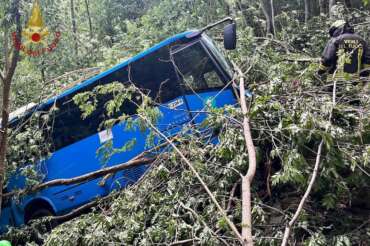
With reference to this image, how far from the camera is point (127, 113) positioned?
23.0 ft

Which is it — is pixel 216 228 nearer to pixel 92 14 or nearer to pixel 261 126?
pixel 261 126

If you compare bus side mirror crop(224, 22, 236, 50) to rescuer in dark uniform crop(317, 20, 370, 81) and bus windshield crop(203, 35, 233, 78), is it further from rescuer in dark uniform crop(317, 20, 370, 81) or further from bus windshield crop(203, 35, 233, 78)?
rescuer in dark uniform crop(317, 20, 370, 81)

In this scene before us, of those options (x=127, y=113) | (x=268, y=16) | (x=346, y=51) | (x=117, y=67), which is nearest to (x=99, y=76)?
(x=117, y=67)

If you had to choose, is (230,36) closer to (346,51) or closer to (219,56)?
(219,56)

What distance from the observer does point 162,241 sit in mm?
4441

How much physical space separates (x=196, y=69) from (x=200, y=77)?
0.13 m

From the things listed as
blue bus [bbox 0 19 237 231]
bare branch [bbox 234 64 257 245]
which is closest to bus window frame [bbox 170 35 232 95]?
blue bus [bbox 0 19 237 231]

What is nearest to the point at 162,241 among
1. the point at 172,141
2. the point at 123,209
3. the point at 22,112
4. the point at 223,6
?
the point at 123,209

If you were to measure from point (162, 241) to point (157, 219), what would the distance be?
0.30 meters

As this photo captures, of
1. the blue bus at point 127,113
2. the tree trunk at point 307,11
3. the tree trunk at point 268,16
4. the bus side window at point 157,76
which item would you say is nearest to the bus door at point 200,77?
the blue bus at point 127,113

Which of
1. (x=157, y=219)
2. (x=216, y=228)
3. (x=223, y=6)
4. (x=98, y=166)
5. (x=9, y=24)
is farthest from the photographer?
(x=223, y=6)

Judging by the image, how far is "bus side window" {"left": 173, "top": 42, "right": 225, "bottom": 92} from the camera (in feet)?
21.6

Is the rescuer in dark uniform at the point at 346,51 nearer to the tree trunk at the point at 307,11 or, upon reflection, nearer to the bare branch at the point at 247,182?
the bare branch at the point at 247,182

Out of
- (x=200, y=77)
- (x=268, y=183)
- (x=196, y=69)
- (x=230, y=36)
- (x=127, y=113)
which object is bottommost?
(x=268, y=183)
